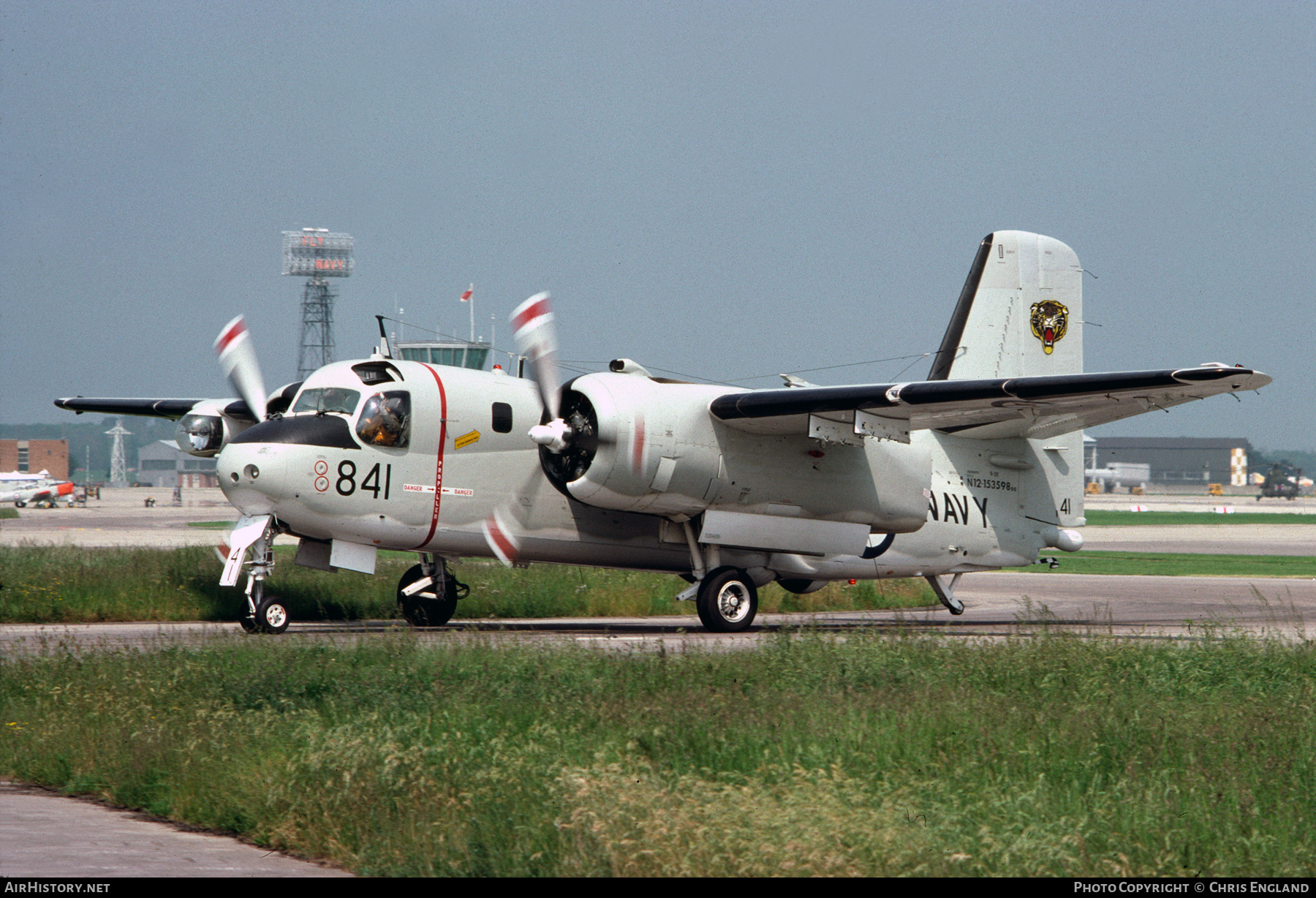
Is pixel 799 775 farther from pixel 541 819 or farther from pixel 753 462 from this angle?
pixel 753 462

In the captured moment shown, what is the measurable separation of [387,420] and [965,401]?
791cm

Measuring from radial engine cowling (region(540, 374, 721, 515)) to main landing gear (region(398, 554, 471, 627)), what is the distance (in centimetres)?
275

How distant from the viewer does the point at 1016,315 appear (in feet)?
72.7

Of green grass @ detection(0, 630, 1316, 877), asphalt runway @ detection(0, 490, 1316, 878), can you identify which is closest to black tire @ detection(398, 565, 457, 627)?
asphalt runway @ detection(0, 490, 1316, 878)

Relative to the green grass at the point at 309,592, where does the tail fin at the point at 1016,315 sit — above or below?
above

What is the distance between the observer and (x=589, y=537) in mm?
18703

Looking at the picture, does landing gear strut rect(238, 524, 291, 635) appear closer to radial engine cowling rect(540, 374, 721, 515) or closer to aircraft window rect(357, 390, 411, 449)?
aircraft window rect(357, 390, 411, 449)

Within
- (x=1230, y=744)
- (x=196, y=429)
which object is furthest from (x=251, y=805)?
(x=196, y=429)

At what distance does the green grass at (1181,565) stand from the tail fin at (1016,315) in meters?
12.0

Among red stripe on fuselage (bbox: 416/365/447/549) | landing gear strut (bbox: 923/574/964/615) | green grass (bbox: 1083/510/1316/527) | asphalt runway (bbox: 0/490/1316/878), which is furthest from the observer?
green grass (bbox: 1083/510/1316/527)

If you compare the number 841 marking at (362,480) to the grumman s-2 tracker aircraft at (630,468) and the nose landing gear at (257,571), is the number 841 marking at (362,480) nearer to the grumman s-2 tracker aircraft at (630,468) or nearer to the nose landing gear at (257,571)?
the grumman s-2 tracker aircraft at (630,468)

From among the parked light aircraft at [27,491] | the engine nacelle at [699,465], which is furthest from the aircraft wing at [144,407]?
the parked light aircraft at [27,491]

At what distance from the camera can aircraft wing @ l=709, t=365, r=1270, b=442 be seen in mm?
16094

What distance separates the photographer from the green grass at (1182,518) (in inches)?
3132
